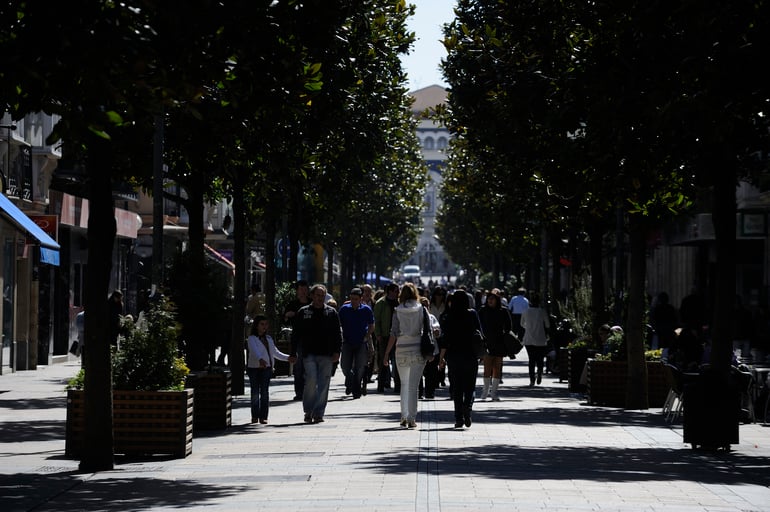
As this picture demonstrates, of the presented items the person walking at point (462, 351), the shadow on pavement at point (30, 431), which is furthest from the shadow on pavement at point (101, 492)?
the person walking at point (462, 351)

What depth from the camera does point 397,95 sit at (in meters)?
29.7

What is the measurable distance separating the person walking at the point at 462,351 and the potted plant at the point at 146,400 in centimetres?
457

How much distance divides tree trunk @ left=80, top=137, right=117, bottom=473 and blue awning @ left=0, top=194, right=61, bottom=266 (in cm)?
1445

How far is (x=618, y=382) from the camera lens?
910 inches

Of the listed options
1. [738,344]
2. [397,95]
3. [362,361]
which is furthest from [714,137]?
[738,344]

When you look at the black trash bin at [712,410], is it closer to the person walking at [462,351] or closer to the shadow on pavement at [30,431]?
the person walking at [462,351]

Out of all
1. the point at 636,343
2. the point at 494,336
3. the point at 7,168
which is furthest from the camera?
the point at 7,168

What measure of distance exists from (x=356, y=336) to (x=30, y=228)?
25.9 feet

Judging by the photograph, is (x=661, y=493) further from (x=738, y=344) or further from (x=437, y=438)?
(x=738, y=344)

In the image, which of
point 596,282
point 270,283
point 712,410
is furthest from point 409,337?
point 270,283

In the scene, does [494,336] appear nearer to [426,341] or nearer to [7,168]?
[426,341]

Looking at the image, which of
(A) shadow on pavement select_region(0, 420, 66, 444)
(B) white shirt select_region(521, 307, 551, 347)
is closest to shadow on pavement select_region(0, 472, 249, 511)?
(A) shadow on pavement select_region(0, 420, 66, 444)

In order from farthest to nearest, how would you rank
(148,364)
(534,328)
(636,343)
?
(534,328) → (636,343) → (148,364)

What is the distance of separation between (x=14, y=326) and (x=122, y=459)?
63.7 feet
